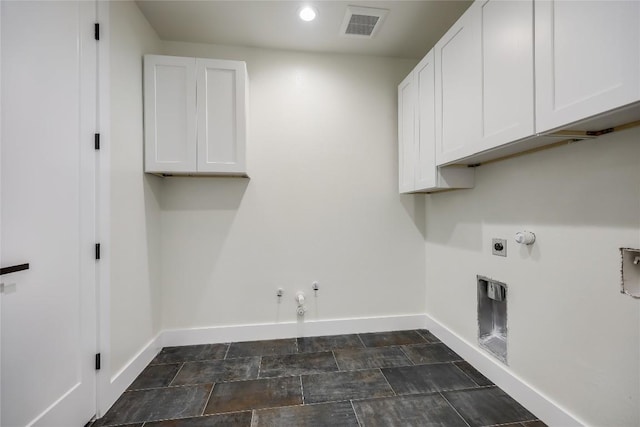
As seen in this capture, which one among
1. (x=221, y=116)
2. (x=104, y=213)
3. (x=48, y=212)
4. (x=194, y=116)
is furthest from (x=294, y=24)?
(x=48, y=212)

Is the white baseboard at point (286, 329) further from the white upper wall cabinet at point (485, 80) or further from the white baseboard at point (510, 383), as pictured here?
the white upper wall cabinet at point (485, 80)

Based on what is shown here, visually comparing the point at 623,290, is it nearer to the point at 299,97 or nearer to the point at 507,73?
the point at 507,73

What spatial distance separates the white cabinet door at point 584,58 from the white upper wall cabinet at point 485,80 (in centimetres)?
7

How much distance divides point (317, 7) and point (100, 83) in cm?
156

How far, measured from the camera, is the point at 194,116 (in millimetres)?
2242

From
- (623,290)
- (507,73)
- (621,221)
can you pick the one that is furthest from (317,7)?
(623,290)

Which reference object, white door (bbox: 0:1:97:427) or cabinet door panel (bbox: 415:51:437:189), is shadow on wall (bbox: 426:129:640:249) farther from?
white door (bbox: 0:1:97:427)

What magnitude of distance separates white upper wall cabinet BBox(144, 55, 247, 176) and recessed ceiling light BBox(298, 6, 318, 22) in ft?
2.02

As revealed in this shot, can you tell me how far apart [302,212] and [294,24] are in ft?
5.21

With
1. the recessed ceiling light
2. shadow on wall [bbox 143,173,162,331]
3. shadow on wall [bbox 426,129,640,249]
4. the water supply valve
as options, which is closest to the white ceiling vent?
the recessed ceiling light

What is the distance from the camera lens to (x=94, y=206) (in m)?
1.63

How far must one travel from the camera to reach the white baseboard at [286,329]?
2.52 meters

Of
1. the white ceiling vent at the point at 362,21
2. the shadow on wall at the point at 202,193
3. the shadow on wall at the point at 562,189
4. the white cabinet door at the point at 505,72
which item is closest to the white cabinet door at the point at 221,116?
the shadow on wall at the point at 202,193

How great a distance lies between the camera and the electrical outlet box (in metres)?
1.84
